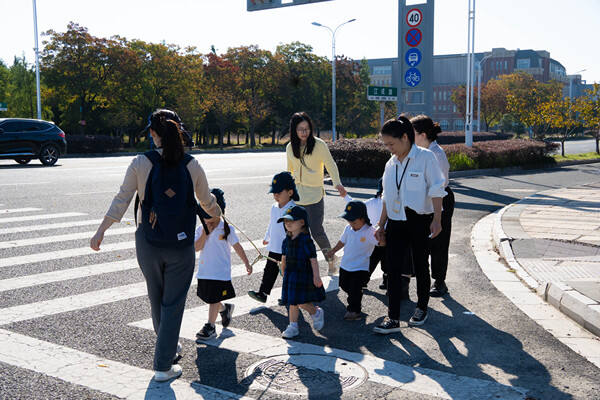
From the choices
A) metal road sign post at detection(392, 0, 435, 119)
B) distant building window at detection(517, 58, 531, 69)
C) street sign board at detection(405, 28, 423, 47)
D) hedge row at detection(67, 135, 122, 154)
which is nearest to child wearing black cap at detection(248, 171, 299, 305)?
metal road sign post at detection(392, 0, 435, 119)

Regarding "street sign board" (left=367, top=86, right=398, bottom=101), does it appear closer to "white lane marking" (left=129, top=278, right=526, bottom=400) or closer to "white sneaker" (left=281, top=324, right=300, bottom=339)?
"white lane marking" (left=129, top=278, right=526, bottom=400)

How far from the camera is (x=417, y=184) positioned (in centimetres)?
476

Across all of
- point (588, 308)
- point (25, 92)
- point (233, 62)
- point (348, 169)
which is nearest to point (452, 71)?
point (233, 62)

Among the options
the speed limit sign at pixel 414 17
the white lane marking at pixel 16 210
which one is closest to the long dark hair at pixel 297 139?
the white lane marking at pixel 16 210

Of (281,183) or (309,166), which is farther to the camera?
(309,166)

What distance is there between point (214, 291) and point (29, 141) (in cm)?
2049

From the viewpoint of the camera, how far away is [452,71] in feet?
427

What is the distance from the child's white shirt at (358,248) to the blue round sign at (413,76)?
1229 centimetres

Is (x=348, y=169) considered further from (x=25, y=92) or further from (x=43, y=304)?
(x=25, y=92)

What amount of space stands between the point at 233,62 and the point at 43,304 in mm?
58566

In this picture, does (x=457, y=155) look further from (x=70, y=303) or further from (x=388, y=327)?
(x=70, y=303)

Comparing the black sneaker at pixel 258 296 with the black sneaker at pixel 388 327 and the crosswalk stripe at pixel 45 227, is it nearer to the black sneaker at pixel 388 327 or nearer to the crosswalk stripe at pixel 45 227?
the black sneaker at pixel 388 327

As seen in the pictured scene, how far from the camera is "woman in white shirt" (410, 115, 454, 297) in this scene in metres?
5.64

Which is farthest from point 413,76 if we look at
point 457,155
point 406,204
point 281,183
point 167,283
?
point 167,283
